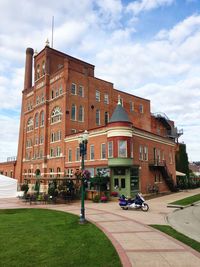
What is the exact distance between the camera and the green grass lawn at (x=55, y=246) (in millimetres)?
8016

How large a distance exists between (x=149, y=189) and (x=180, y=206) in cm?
1104

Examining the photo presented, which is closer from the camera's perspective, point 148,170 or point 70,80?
point 148,170

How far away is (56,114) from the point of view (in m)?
41.0

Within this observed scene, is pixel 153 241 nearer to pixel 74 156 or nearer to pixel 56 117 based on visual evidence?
pixel 74 156

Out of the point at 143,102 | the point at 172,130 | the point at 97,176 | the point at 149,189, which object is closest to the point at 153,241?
the point at 97,176

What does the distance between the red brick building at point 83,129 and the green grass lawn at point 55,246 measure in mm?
15499

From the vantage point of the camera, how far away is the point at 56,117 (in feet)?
134

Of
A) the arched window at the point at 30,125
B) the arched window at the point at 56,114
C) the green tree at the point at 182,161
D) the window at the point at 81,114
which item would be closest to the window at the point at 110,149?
the window at the point at 81,114

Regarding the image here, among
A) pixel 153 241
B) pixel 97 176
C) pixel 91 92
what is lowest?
pixel 153 241

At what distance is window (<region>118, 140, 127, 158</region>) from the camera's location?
28391 millimetres

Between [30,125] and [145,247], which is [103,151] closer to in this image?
[145,247]

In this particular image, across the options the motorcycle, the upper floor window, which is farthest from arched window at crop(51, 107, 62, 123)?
the motorcycle

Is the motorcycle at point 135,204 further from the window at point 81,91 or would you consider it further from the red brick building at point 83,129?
the window at point 81,91

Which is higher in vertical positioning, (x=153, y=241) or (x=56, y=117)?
(x=56, y=117)
